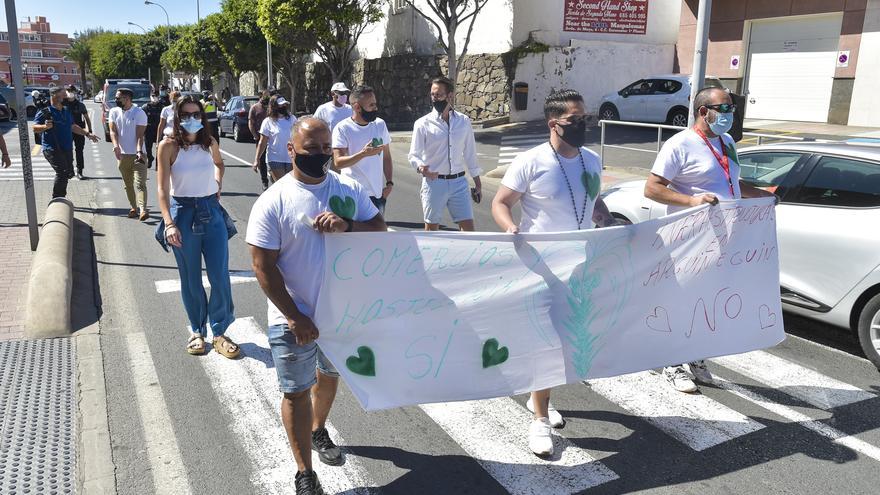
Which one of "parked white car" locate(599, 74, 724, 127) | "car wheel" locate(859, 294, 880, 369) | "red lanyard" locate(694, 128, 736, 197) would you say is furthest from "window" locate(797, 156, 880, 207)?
"parked white car" locate(599, 74, 724, 127)

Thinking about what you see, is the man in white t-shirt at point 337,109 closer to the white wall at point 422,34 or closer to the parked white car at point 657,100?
the parked white car at point 657,100

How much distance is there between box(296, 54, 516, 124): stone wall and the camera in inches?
1081

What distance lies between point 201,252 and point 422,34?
1125 inches

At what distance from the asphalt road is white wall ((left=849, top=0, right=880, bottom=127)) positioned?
62.1 ft

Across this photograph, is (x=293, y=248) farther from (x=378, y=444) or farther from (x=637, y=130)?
(x=637, y=130)

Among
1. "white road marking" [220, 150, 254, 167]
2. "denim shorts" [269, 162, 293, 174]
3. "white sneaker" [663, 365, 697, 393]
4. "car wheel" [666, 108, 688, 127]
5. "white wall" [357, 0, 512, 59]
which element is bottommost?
"white road marking" [220, 150, 254, 167]

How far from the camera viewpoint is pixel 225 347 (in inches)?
217

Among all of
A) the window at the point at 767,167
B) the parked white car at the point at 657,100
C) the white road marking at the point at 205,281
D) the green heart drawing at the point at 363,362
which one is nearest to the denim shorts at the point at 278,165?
the white road marking at the point at 205,281

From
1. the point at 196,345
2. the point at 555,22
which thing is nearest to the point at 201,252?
the point at 196,345

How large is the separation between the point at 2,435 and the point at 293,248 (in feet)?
7.27

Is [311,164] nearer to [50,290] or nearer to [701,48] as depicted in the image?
[50,290]

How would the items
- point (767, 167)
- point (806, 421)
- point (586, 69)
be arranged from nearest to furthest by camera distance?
point (806, 421) → point (767, 167) → point (586, 69)

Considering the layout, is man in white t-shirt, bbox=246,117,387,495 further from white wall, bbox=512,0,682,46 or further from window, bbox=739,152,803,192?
white wall, bbox=512,0,682,46

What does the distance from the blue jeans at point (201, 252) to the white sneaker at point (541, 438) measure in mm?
2647
